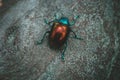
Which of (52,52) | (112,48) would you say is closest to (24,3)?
(52,52)

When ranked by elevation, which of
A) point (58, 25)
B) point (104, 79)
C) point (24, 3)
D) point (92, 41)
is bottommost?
point (104, 79)

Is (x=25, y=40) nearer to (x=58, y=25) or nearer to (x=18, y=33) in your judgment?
(x=18, y=33)

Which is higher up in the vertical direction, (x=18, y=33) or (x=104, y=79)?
(x=18, y=33)

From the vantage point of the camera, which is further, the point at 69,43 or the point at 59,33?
the point at 69,43

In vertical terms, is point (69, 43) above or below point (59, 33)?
below
